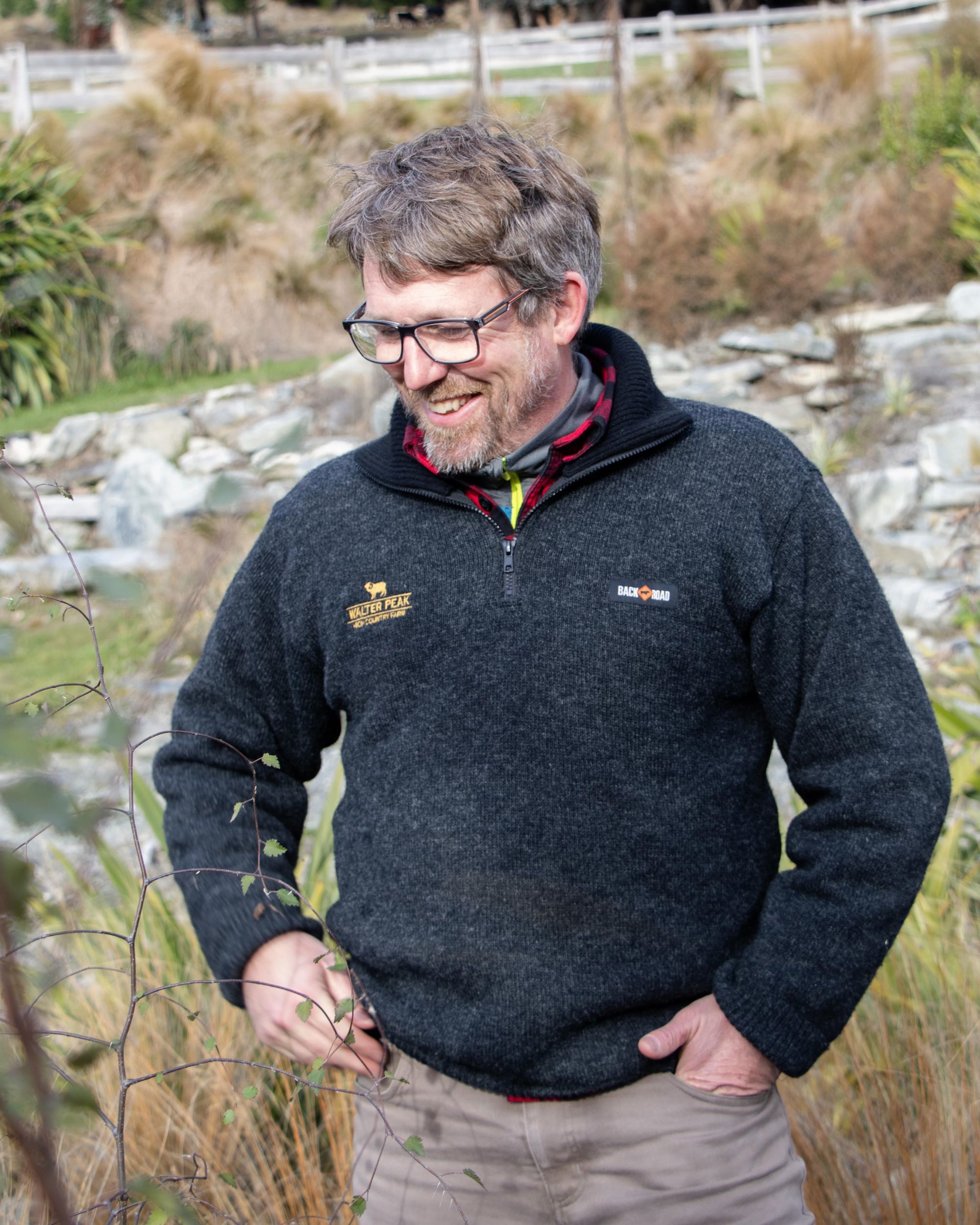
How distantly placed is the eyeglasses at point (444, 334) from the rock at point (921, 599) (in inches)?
182

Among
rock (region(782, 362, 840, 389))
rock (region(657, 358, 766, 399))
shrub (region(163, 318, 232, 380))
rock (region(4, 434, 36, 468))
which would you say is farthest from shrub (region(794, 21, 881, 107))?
rock (region(4, 434, 36, 468))

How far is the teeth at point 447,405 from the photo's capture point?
6.06ft

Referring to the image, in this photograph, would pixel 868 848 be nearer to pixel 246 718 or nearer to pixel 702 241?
pixel 246 718

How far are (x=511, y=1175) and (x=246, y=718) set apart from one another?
34.7 inches

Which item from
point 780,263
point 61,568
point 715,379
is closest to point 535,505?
point 61,568

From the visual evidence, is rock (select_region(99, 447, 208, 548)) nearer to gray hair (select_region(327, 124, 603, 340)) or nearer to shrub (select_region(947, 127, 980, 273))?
gray hair (select_region(327, 124, 603, 340))

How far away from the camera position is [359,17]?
39.6 metres

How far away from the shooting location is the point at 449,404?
6.08 ft

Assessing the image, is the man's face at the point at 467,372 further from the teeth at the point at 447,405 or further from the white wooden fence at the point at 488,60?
the white wooden fence at the point at 488,60

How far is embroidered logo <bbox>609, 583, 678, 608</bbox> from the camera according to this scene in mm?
1709

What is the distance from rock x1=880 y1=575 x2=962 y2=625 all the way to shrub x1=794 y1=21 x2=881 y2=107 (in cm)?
1195

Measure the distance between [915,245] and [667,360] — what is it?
2704mm

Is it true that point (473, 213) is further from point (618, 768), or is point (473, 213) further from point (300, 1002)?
point (300, 1002)

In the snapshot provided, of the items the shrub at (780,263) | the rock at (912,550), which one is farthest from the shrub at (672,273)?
the rock at (912,550)
